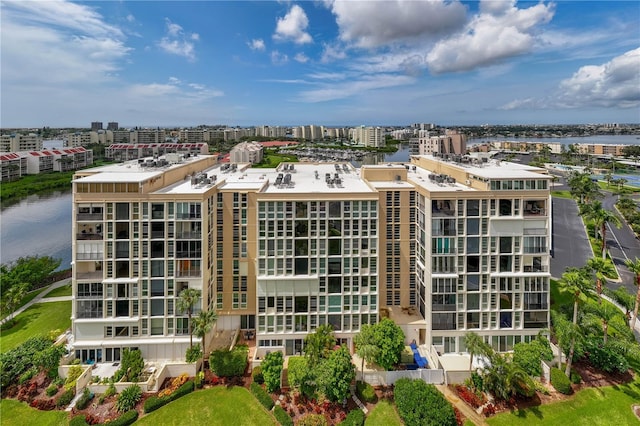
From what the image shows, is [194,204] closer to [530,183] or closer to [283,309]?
[283,309]

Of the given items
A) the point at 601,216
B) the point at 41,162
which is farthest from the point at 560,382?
the point at 41,162

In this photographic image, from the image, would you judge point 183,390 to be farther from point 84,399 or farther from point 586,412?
point 586,412

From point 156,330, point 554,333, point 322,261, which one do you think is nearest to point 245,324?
point 156,330

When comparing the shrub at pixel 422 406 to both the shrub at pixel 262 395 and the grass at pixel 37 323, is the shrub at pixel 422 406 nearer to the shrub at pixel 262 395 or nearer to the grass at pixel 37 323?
the shrub at pixel 262 395

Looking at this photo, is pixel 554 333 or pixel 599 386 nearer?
pixel 599 386

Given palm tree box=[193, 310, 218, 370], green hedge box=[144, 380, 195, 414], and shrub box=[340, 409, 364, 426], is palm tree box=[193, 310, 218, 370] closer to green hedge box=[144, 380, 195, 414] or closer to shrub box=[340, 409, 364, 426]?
green hedge box=[144, 380, 195, 414]

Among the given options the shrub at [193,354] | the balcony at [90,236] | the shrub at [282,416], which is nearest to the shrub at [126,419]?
the shrub at [193,354]
